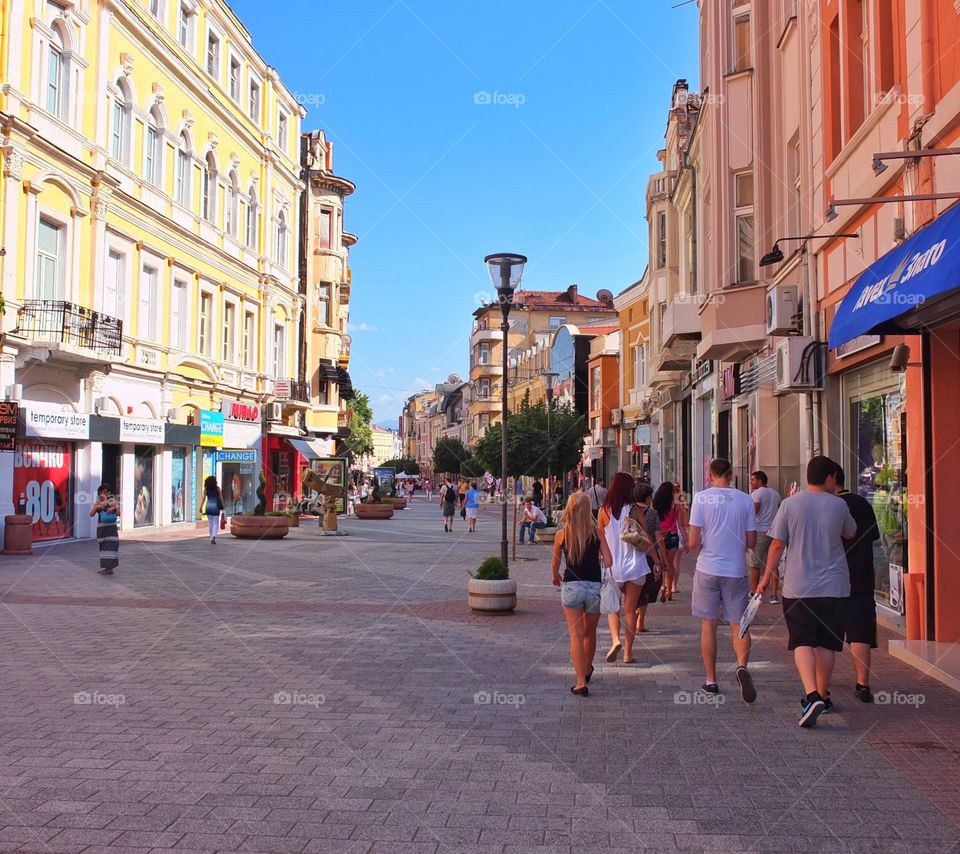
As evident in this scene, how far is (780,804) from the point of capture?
491 centimetres

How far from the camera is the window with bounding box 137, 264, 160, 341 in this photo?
27.7 m

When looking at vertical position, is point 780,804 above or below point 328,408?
below

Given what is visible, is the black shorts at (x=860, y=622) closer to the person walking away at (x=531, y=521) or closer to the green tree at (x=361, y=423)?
the person walking away at (x=531, y=521)

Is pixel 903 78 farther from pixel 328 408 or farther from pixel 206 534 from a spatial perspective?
pixel 328 408

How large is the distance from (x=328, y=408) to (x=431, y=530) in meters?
17.0

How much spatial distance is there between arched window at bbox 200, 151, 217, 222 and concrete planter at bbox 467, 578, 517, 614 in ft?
79.0

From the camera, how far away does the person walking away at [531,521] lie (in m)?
24.5

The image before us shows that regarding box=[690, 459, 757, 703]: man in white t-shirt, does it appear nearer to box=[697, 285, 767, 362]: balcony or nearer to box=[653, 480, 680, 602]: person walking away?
box=[653, 480, 680, 602]: person walking away

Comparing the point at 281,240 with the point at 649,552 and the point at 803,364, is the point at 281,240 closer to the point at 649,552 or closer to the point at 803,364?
the point at 803,364

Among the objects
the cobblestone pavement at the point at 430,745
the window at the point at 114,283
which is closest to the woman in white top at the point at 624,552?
the cobblestone pavement at the point at 430,745

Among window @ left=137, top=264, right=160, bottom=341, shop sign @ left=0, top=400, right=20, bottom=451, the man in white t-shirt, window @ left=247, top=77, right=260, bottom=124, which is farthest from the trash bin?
window @ left=247, top=77, right=260, bottom=124

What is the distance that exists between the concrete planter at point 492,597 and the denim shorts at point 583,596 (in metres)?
4.17

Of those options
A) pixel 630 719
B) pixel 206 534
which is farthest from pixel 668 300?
pixel 630 719

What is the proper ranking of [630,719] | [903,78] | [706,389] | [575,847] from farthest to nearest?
1. [706,389]
2. [903,78]
3. [630,719]
4. [575,847]
